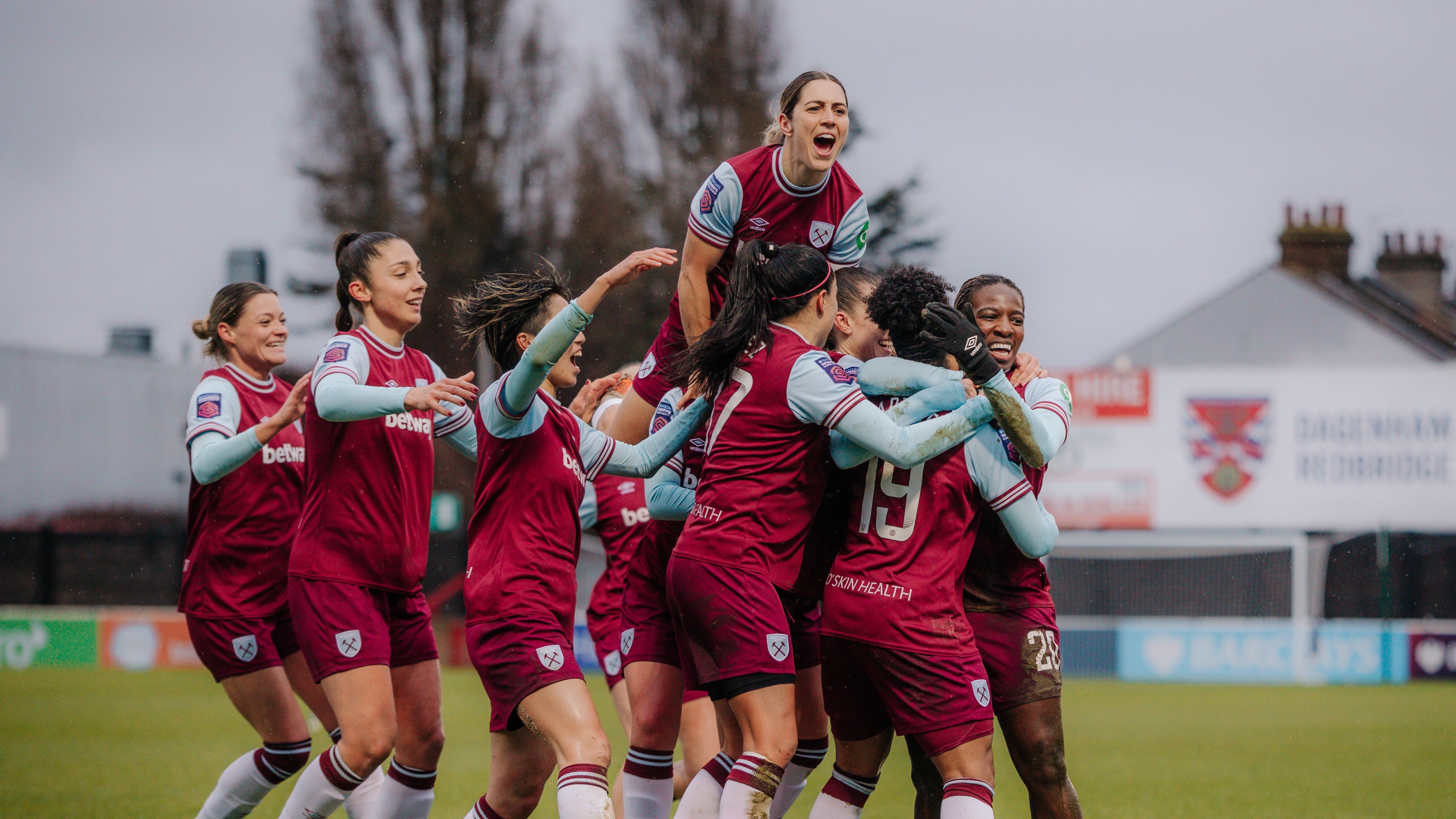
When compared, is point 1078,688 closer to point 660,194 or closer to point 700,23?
point 660,194

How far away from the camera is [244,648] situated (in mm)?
5332

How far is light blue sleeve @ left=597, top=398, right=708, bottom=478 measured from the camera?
450 cm

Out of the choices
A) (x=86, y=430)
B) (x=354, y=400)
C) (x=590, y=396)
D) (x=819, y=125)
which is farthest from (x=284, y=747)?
(x=86, y=430)

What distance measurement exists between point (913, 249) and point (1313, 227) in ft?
35.9

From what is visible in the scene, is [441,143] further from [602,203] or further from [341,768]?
[341,768]

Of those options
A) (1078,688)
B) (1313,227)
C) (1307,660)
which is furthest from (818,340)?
(1313,227)

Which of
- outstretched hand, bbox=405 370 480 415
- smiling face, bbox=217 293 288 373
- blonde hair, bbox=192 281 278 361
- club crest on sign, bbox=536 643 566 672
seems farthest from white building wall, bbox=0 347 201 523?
club crest on sign, bbox=536 643 566 672

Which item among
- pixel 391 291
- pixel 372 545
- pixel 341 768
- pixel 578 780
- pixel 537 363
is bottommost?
pixel 341 768

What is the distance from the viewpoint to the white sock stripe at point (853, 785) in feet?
13.6

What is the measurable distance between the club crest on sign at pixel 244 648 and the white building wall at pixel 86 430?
21778mm

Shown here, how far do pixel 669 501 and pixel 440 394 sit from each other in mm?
948

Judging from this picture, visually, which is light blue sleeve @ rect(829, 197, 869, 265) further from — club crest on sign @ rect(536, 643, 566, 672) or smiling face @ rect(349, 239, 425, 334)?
club crest on sign @ rect(536, 643, 566, 672)

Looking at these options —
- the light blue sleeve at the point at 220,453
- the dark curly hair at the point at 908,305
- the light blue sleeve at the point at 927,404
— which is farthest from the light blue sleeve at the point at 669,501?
the light blue sleeve at the point at 220,453

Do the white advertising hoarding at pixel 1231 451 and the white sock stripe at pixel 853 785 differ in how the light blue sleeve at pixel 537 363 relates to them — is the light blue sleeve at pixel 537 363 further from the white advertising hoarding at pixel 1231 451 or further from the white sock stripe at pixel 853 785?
the white advertising hoarding at pixel 1231 451
